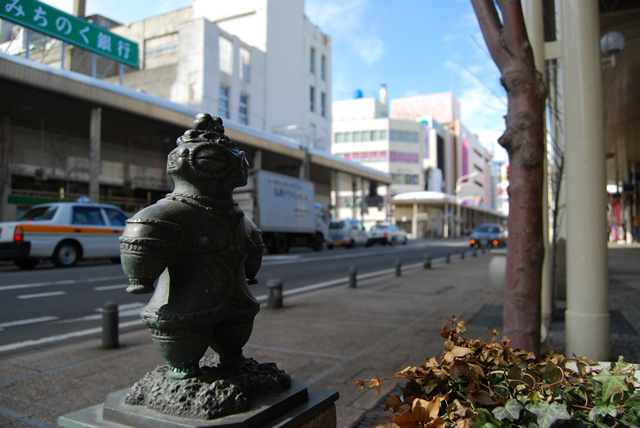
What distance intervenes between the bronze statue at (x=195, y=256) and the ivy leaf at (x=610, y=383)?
1278mm

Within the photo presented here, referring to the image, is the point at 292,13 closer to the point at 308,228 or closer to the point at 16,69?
the point at 308,228

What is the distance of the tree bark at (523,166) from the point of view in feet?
10.00

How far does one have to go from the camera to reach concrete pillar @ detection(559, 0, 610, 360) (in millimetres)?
4117

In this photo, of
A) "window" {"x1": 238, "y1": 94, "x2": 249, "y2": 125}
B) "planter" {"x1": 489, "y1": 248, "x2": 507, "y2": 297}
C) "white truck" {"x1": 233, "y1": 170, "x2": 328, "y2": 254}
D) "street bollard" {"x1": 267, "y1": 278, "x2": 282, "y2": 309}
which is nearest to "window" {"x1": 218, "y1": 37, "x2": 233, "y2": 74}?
"window" {"x1": 238, "y1": 94, "x2": 249, "y2": 125}

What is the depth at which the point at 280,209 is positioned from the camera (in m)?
22.4

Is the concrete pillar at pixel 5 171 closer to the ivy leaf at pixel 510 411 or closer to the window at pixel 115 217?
the window at pixel 115 217

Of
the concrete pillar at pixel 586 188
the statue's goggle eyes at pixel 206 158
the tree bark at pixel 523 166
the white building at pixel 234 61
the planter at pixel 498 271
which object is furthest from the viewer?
the white building at pixel 234 61

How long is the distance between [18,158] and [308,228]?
1534 cm

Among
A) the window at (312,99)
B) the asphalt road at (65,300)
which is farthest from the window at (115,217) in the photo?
the window at (312,99)

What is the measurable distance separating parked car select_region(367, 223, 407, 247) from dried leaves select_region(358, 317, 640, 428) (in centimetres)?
3240

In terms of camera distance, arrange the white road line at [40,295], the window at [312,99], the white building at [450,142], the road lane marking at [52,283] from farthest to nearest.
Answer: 1. the white building at [450,142]
2. the window at [312,99]
3. the road lane marking at [52,283]
4. the white road line at [40,295]

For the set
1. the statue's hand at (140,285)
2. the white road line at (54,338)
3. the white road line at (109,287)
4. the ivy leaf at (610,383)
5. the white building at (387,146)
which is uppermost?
the white building at (387,146)

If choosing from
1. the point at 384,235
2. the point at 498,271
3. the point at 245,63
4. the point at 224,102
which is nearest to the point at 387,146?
the point at 384,235

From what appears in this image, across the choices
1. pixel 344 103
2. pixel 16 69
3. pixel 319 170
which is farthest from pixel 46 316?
pixel 344 103
